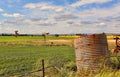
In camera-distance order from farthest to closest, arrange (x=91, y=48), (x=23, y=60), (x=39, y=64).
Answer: (x=23, y=60)
(x=39, y=64)
(x=91, y=48)

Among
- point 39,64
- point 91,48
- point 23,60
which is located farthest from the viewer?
point 23,60

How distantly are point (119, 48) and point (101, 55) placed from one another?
686cm

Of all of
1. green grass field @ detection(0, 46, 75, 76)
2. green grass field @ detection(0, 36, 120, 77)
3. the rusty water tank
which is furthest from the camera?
green grass field @ detection(0, 46, 75, 76)

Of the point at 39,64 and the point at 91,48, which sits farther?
the point at 39,64

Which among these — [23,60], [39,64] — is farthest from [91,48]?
[23,60]

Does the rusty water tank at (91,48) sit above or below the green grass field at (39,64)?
above

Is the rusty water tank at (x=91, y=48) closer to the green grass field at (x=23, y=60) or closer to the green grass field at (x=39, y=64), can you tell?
the green grass field at (x=39, y=64)

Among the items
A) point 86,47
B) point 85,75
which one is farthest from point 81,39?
point 85,75

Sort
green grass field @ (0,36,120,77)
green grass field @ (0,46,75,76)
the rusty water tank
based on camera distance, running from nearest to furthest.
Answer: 1. green grass field @ (0,36,120,77)
2. the rusty water tank
3. green grass field @ (0,46,75,76)

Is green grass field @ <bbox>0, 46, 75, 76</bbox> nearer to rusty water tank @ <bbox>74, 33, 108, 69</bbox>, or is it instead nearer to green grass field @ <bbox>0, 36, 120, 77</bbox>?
green grass field @ <bbox>0, 36, 120, 77</bbox>

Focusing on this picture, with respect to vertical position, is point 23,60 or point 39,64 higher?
point 39,64

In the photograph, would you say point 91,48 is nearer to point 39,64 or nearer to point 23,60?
point 39,64

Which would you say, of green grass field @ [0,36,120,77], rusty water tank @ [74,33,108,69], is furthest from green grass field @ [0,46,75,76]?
rusty water tank @ [74,33,108,69]

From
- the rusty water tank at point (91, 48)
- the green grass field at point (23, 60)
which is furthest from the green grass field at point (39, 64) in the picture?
the rusty water tank at point (91, 48)
